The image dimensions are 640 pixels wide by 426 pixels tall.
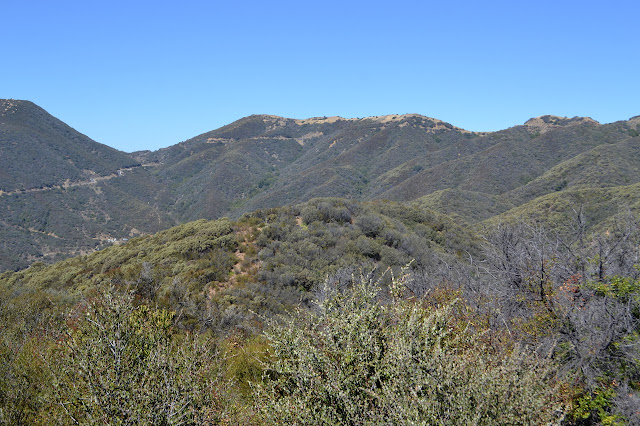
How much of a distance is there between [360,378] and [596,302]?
7.08 metres

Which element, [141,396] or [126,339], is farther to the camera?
[126,339]

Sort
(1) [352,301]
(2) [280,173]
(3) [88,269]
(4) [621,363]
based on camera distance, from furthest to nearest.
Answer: (2) [280,173], (3) [88,269], (4) [621,363], (1) [352,301]

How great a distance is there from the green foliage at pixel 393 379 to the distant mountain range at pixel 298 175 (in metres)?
39.1

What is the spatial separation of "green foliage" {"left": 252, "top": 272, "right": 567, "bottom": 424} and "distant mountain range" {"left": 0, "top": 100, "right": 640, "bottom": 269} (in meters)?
39.1

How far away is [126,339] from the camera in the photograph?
309 inches

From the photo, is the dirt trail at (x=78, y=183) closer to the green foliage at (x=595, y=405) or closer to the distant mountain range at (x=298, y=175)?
the distant mountain range at (x=298, y=175)

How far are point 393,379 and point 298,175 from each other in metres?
101

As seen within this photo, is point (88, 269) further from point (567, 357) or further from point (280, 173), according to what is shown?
point (280, 173)

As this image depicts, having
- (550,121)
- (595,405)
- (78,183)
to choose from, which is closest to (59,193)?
(78,183)

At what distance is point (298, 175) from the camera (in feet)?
346

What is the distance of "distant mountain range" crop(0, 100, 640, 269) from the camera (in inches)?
2400

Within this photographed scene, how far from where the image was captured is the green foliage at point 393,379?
4699mm

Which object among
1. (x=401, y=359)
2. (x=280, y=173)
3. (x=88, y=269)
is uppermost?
(x=280, y=173)

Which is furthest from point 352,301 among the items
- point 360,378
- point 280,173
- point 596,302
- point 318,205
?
point 280,173
